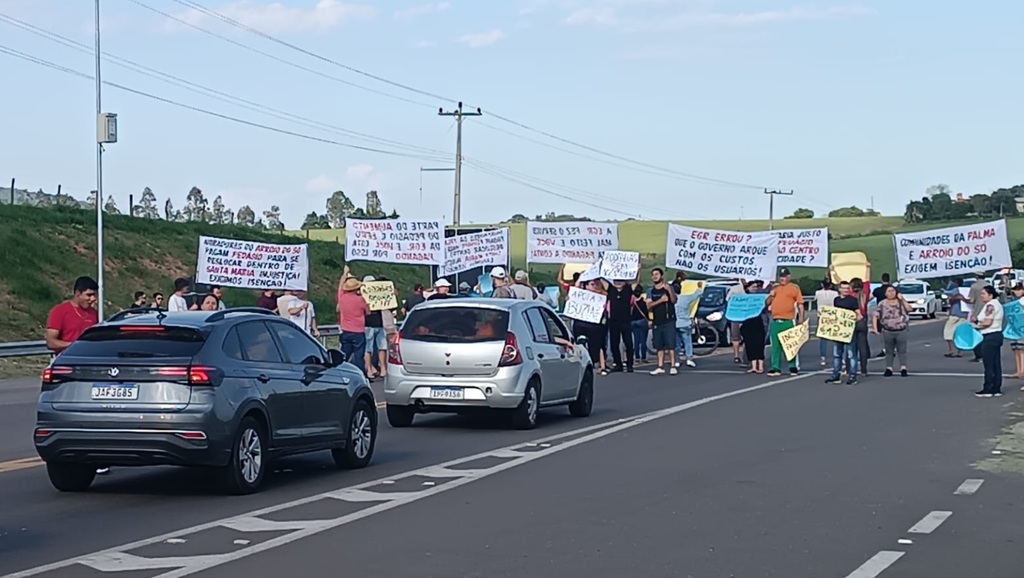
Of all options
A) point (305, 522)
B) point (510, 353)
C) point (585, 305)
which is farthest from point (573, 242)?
point (305, 522)

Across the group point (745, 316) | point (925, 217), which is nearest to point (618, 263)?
point (745, 316)

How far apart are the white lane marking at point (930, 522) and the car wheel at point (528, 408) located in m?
6.81

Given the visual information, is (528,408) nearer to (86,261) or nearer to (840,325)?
(840,325)

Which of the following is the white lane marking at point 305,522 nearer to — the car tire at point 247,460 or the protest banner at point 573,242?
the car tire at point 247,460

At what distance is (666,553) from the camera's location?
368 inches

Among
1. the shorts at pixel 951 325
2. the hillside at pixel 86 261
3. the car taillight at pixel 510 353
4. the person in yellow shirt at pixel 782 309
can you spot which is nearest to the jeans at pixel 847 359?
the person in yellow shirt at pixel 782 309

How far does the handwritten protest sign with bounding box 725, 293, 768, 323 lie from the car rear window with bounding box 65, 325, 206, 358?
678 inches

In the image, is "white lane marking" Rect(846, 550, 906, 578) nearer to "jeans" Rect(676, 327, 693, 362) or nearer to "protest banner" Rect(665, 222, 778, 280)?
"jeans" Rect(676, 327, 693, 362)

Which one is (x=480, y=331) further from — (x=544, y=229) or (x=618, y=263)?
(x=544, y=229)

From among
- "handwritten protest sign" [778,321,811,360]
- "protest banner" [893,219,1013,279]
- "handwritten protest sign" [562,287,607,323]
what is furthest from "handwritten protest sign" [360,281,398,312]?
"protest banner" [893,219,1013,279]

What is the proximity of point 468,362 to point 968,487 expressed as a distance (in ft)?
21.4

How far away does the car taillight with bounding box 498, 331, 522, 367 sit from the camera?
16984 millimetres

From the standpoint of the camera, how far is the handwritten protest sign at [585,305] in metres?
26.8

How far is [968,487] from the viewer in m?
12.5
